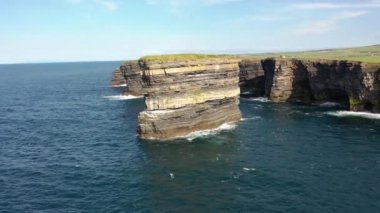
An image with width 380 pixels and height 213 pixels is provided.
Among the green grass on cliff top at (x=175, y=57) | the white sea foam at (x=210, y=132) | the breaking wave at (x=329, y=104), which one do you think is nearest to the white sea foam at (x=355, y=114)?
the breaking wave at (x=329, y=104)

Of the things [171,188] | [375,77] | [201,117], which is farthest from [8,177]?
[375,77]

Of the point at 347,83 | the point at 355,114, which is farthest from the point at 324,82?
the point at 355,114

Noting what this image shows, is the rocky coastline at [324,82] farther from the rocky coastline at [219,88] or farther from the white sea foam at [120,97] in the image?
the white sea foam at [120,97]

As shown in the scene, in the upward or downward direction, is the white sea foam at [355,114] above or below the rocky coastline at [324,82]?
below

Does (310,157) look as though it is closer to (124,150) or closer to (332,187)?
(332,187)

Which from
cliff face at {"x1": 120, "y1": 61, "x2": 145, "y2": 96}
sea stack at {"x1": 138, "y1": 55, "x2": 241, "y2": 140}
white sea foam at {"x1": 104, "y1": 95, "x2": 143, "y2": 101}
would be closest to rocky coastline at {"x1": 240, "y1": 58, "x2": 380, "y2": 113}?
sea stack at {"x1": 138, "y1": 55, "x2": 241, "y2": 140}

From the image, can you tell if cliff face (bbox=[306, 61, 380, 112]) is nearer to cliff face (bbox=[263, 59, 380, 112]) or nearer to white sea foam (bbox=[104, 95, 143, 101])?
cliff face (bbox=[263, 59, 380, 112])
